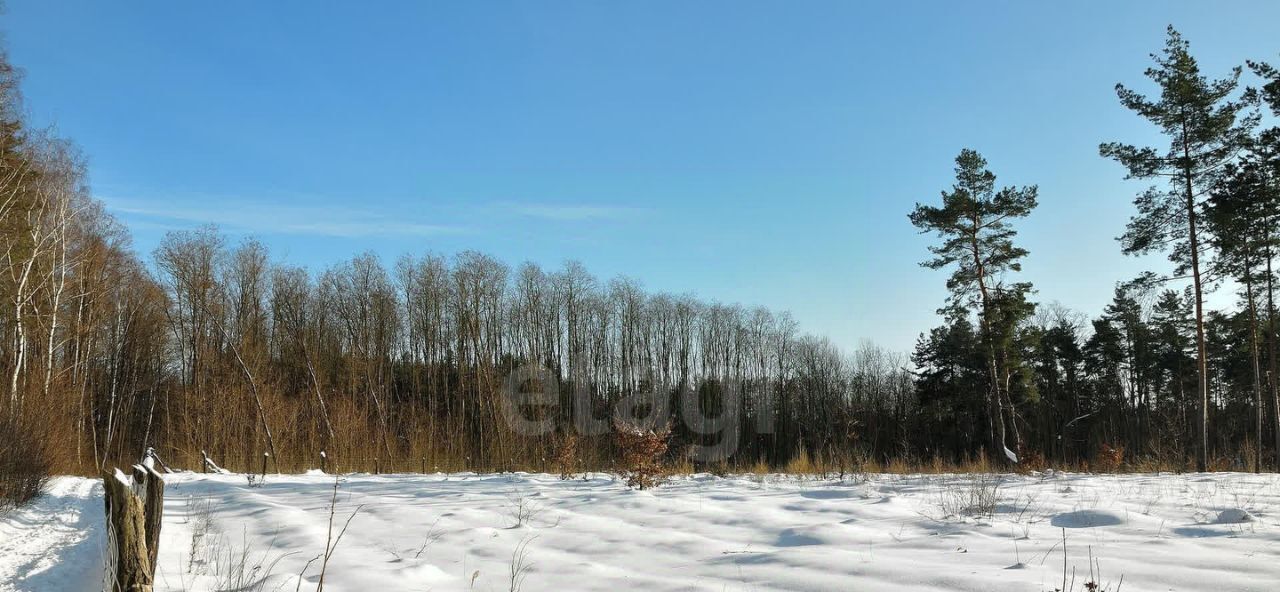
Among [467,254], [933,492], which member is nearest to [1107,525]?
[933,492]

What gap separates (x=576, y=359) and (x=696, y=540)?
31.1 meters

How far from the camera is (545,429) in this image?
29.0 meters

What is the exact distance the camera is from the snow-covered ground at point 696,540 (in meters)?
4.48

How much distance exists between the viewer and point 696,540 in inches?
238

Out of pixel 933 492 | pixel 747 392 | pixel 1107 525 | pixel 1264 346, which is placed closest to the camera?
pixel 1107 525

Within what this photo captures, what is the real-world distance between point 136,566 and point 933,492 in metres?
8.66

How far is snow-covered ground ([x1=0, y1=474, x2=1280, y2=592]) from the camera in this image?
14.7ft

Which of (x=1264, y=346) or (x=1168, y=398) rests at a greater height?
(x=1264, y=346)

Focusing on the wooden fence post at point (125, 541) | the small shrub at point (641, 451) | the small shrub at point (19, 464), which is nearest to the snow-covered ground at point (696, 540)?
the small shrub at point (19, 464)

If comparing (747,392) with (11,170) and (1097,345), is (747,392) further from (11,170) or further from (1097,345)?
(11,170)

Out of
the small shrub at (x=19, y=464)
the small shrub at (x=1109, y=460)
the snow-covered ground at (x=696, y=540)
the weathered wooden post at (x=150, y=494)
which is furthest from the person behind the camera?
the small shrub at (x=1109, y=460)

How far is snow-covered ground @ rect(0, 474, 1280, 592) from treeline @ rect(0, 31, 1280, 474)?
3766 mm

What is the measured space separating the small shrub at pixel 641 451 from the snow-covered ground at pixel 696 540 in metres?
0.54

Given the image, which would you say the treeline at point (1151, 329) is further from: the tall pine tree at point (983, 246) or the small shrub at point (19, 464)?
the small shrub at point (19, 464)
